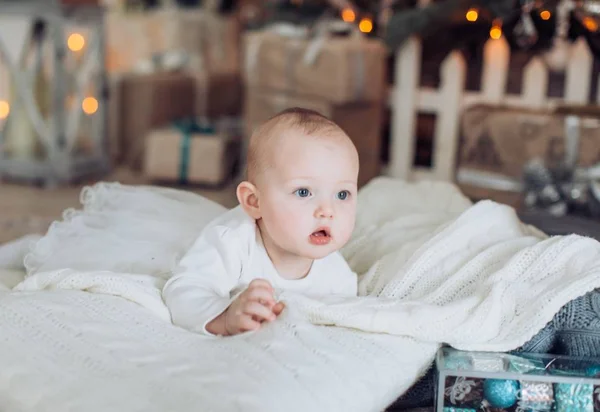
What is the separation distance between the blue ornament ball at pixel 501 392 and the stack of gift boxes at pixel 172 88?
7.36 feet

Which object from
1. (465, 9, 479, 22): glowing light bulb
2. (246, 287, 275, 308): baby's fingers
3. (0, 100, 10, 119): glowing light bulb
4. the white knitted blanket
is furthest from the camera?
(0, 100, 10, 119): glowing light bulb

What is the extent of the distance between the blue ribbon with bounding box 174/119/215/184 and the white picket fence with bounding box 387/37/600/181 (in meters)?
0.77

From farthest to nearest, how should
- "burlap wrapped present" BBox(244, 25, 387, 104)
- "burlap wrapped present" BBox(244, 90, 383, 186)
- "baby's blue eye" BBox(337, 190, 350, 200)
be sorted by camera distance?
"burlap wrapped present" BBox(244, 90, 383, 186)
"burlap wrapped present" BBox(244, 25, 387, 104)
"baby's blue eye" BBox(337, 190, 350, 200)

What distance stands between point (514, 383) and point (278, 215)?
366 mm

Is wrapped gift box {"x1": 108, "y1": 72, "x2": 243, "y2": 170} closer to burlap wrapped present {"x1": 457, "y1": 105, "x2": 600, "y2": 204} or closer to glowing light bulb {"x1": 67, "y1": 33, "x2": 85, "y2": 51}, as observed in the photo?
glowing light bulb {"x1": 67, "y1": 33, "x2": 85, "y2": 51}

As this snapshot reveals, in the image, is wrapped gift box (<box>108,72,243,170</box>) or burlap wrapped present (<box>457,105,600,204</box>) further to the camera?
wrapped gift box (<box>108,72,243,170</box>)

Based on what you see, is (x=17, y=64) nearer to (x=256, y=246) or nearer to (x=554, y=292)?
(x=256, y=246)

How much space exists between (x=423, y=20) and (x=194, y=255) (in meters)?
1.73

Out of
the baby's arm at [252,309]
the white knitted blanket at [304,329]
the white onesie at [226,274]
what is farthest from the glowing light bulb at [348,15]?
the baby's arm at [252,309]

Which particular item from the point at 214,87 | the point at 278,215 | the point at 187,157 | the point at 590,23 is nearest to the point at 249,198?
the point at 278,215

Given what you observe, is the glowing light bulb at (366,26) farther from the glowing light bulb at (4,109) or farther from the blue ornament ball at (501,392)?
the blue ornament ball at (501,392)

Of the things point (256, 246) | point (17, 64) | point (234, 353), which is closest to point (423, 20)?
point (17, 64)

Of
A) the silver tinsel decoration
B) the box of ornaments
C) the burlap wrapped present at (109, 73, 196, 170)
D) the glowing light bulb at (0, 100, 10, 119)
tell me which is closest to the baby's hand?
the box of ornaments

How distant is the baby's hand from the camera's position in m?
0.99
